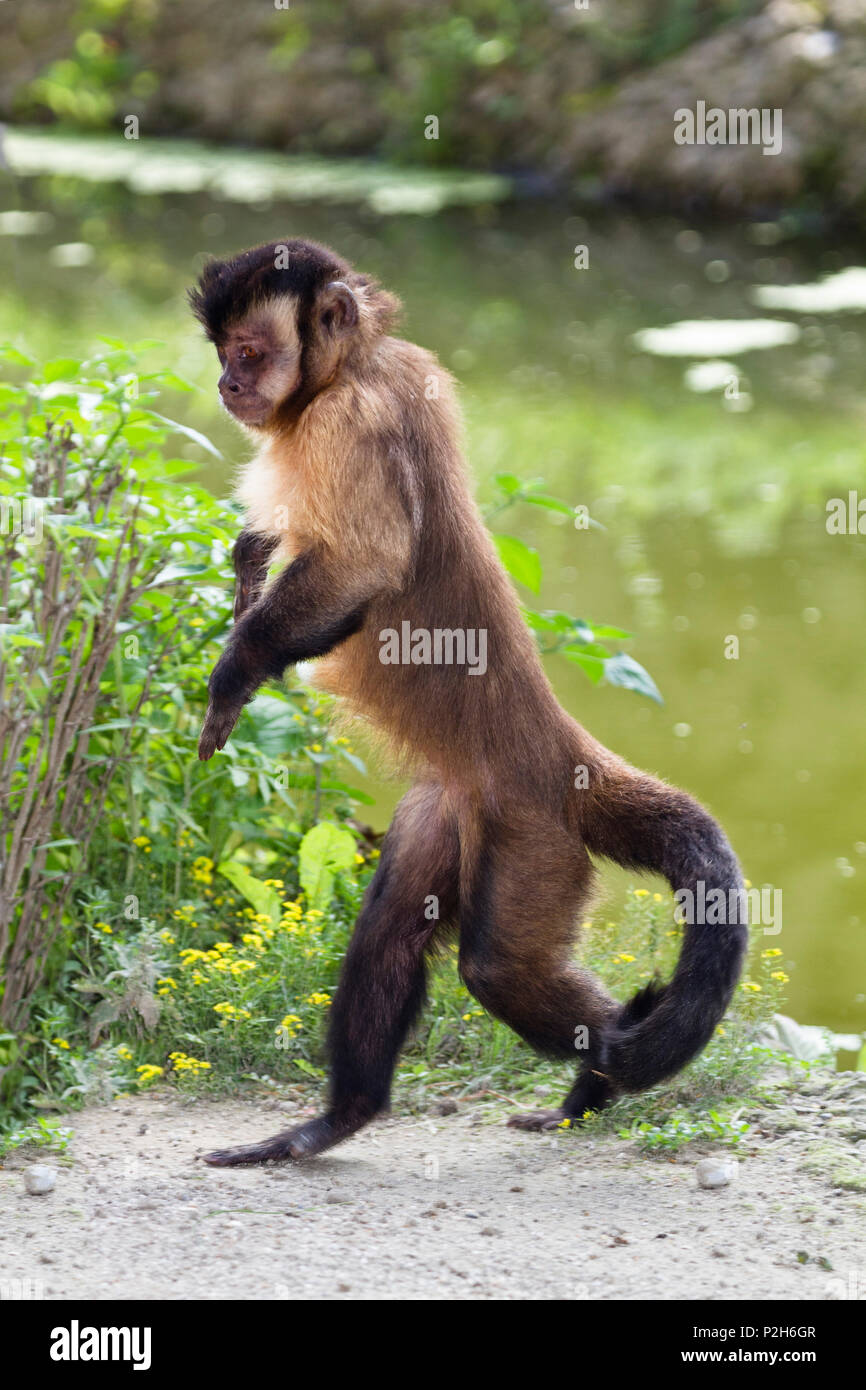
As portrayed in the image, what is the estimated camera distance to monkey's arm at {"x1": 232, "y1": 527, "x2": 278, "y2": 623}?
12.6 ft

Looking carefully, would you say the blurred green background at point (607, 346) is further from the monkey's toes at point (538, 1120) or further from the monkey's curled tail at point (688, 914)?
the monkey's curled tail at point (688, 914)

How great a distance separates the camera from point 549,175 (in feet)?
54.6

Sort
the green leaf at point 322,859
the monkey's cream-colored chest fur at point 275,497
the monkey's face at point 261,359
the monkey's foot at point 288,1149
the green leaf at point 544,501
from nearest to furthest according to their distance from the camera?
the monkey's face at point 261,359, the monkey's cream-colored chest fur at point 275,497, the monkey's foot at point 288,1149, the green leaf at point 544,501, the green leaf at point 322,859

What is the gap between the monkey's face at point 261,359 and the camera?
3.41 m

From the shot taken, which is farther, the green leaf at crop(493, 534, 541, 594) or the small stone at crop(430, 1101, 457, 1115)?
the green leaf at crop(493, 534, 541, 594)

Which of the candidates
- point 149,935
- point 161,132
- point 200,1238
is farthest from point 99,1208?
point 161,132

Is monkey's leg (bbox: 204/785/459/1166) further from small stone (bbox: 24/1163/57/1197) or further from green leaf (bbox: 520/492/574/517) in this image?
green leaf (bbox: 520/492/574/517)

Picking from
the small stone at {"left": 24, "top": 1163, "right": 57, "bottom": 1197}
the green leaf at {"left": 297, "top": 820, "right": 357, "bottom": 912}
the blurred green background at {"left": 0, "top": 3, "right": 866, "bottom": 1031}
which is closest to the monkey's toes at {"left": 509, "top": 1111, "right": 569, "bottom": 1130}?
the green leaf at {"left": 297, "top": 820, "right": 357, "bottom": 912}

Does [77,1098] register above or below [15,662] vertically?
below

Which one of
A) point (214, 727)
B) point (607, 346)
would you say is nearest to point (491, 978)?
point (214, 727)

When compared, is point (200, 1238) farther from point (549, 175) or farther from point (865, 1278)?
point (549, 175)

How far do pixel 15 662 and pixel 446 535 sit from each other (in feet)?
3.38

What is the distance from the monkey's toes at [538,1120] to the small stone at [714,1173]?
16.9 inches

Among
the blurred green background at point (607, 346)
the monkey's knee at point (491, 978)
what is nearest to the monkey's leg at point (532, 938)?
the monkey's knee at point (491, 978)
